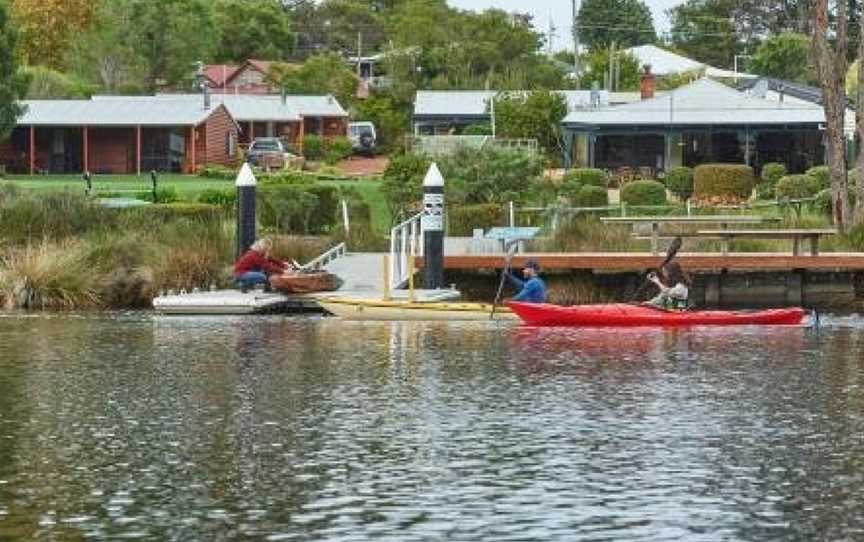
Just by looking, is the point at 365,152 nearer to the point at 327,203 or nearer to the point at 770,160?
the point at 770,160

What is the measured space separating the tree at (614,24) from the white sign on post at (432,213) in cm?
11864

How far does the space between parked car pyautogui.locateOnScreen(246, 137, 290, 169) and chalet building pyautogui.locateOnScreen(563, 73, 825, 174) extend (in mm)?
13801

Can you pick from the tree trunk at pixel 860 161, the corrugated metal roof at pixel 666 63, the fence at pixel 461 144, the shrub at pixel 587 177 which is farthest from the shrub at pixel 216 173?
the corrugated metal roof at pixel 666 63

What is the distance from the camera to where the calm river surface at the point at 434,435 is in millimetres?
19953

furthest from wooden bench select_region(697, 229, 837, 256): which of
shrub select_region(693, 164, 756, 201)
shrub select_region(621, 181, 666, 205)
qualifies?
shrub select_region(693, 164, 756, 201)

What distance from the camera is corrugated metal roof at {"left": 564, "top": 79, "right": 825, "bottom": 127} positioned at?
7738 cm

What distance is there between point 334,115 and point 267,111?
466 centimetres

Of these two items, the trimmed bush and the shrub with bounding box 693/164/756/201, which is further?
the shrub with bounding box 693/164/756/201

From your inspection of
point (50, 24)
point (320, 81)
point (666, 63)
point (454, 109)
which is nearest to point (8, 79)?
point (454, 109)

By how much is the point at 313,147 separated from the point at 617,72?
24.2 meters

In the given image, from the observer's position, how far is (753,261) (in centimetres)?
4419

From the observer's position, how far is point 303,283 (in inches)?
1673

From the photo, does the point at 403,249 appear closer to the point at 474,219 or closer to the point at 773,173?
the point at 474,219

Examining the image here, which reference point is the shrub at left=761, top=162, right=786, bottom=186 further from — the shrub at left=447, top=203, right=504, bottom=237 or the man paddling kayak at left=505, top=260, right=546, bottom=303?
the man paddling kayak at left=505, top=260, right=546, bottom=303
